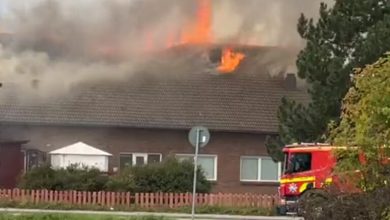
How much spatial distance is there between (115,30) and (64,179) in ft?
25.9

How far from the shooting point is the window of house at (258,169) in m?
44.2

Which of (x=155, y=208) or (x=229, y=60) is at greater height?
(x=229, y=60)

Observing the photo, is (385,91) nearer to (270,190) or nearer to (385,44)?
(385,44)

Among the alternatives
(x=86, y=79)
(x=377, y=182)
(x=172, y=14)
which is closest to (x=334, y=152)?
(x=377, y=182)

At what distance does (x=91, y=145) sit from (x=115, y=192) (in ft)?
32.1

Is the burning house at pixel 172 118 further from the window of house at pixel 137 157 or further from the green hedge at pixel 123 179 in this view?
the green hedge at pixel 123 179

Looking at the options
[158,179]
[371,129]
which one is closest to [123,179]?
[158,179]

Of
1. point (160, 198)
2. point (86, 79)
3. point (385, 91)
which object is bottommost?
point (160, 198)

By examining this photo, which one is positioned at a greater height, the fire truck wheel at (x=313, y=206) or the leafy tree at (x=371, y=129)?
the leafy tree at (x=371, y=129)

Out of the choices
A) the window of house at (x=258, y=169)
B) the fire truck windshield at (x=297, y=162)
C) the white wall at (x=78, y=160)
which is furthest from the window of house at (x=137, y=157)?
the fire truck windshield at (x=297, y=162)

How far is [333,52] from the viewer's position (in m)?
30.9

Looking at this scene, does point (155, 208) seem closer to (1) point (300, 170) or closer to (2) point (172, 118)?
(1) point (300, 170)

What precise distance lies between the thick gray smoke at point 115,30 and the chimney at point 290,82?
871 cm

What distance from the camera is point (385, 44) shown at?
2977 centimetres
